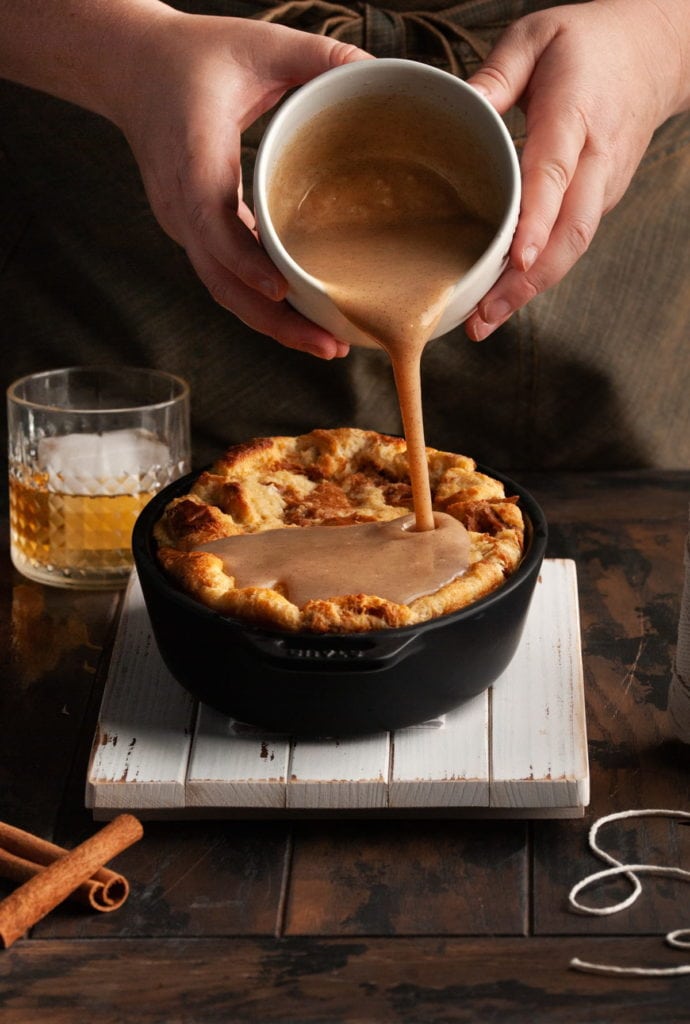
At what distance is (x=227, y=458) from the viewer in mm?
1597

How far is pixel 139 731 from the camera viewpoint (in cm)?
139

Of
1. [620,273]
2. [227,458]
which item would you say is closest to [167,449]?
[227,458]

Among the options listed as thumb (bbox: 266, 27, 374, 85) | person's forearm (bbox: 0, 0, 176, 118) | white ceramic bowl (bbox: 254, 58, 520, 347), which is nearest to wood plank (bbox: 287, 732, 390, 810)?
white ceramic bowl (bbox: 254, 58, 520, 347)

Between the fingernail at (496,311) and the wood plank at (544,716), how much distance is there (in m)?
0.35

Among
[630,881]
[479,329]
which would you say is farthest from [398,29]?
[630,881]

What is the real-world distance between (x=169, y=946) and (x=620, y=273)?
138cm

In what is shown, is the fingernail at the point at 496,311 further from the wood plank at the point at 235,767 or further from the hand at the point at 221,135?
the wood plank at the point at 235,767

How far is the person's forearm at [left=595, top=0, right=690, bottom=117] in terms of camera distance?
1772 mm

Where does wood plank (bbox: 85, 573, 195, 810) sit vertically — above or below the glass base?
above

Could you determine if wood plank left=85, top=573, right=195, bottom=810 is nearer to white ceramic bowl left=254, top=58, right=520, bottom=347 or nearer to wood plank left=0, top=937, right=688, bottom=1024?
wood plank left=0, top=937, right=688, bottom=1024

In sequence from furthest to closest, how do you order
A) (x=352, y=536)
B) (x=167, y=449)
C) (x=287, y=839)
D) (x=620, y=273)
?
1. (x=620, y=273)
2. (x=167, y=449)
3. (x=352, y=536)
4. (x=287, y=839)

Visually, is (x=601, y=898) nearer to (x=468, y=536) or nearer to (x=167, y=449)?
(x=468, y=536)

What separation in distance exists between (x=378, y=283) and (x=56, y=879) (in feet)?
2.10

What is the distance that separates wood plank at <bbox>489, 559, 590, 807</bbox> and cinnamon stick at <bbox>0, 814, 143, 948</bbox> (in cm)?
36
